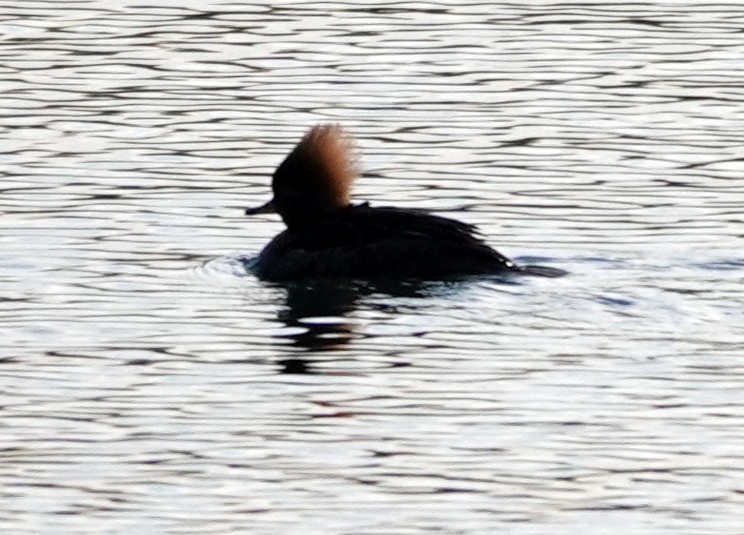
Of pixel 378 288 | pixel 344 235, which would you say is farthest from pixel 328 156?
pixel 378 288

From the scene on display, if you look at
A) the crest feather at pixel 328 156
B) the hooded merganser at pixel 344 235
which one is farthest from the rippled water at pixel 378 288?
the crest feather at pixel 328 156

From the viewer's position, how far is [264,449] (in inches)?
455

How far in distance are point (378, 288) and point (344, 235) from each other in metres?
0.51

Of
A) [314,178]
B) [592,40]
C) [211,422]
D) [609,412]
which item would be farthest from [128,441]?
[592,40]

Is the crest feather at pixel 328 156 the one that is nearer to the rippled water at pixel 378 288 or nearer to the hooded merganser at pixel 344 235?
the hooded merganser at pixel 344 235

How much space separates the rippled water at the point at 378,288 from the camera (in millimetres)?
10984

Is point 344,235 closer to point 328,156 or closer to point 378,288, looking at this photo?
point 378,288

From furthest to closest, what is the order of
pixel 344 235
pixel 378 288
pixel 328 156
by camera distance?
1. pixel 328 156
2. pixel 344 235
3. pixel 378 288

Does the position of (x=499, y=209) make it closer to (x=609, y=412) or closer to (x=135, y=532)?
(x=609, y=412)

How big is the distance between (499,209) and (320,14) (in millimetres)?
6728

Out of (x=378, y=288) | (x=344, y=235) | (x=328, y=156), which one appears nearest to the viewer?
(x=378, y=288)

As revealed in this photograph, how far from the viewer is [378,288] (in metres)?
15.3

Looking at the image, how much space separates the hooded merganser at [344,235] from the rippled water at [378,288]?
0.21 m

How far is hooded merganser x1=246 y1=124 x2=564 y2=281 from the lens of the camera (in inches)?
600
